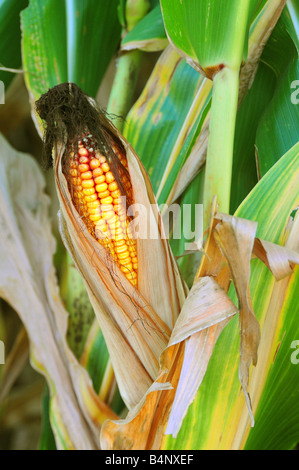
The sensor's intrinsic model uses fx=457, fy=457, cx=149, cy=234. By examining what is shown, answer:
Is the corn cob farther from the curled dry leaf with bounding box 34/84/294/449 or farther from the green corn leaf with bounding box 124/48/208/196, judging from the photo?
the green corn leaf with bounding box 124/48/208/196

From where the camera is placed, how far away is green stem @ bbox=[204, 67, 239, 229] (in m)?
0.46

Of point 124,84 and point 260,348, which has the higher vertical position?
point 124,84

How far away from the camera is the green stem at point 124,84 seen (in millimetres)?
692

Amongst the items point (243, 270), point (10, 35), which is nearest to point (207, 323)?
point (243, 270)

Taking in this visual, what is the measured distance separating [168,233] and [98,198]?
8.8 inches

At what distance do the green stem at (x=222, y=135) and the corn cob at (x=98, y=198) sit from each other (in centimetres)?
9

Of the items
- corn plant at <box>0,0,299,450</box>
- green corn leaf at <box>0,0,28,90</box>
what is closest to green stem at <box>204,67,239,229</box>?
corn plant at <box>0,0,299,450</box>

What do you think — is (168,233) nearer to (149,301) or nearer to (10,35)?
(149,301)

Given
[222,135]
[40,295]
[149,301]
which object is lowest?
[40,295]

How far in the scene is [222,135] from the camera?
463mm

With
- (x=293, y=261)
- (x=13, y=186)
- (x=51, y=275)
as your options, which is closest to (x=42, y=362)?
(x=51, y=275)

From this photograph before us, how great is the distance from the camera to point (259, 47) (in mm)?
563

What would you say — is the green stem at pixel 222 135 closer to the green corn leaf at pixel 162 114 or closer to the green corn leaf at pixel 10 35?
the green corn leaf at pixel 162 114

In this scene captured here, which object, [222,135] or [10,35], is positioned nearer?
[222,135]
